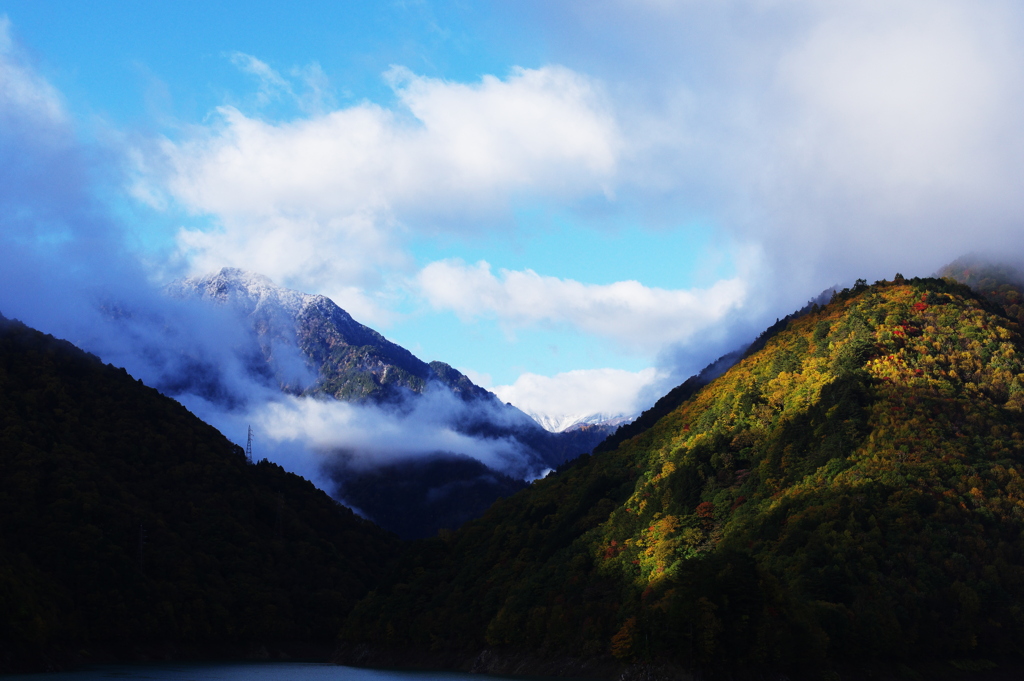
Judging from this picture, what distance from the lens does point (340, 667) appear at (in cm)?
16138

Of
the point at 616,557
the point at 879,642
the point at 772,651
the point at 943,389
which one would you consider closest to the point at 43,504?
the point at 616,557

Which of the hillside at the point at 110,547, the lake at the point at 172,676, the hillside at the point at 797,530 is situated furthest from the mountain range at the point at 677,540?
the lake at the point at 172,676

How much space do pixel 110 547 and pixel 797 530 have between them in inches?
4586

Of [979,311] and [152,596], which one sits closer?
[979,311]

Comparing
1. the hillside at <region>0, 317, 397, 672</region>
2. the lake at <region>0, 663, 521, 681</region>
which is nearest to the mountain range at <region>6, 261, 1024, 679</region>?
the hillside at <region>0, 317, 397, 672</region>

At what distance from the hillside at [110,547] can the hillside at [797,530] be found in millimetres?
25856

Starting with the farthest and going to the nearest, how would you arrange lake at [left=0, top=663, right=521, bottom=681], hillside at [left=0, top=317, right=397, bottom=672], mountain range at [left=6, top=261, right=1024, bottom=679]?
hillside at [left=0, top=317, right=397, bottom=672] < lake at [left=0, top=663, right=521, bottom=681] < mountain range at [left=6, top=261, right=1024, bottom=679]

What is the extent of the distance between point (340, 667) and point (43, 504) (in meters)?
59.4

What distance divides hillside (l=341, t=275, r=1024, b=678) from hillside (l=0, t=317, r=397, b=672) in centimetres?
2586

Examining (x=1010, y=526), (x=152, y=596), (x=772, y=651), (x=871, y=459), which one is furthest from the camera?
(x=152, y=596)

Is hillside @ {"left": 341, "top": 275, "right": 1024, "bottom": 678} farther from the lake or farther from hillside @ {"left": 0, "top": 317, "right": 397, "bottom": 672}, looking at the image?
hillside @ {"left": 0, "top": 317, "right": 397, "bottom": 672}

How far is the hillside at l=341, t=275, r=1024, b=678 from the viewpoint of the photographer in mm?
94375

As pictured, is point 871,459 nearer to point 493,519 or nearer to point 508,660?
point 508,660

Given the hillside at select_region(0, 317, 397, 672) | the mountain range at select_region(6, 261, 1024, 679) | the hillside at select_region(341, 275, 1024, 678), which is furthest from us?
the hillside at select_region(0, 317, 397, 672)
